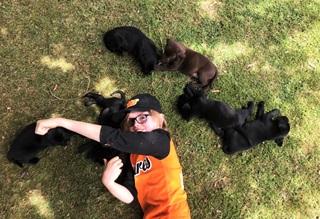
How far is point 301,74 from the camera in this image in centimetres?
528

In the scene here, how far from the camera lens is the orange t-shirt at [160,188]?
11.9ft

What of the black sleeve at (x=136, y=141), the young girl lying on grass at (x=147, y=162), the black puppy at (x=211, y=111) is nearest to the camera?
the black sleeve at (x=136, y=141)

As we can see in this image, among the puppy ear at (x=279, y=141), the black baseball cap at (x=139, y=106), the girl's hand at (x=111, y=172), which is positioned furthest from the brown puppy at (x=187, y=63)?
the girl's hand at (x=111, y=172)

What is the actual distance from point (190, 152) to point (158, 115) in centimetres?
115

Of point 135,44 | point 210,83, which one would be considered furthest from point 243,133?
point 135,44

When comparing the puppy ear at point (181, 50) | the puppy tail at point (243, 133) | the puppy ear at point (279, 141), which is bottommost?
the puppy ear at point (279, 141)

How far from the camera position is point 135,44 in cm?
468

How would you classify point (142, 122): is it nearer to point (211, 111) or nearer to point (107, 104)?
point (107, 104)

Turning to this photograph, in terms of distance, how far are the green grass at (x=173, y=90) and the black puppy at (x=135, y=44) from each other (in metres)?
0.18

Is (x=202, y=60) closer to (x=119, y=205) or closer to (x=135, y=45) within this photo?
(x=135, y=45)

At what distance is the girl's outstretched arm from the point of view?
3152 mm

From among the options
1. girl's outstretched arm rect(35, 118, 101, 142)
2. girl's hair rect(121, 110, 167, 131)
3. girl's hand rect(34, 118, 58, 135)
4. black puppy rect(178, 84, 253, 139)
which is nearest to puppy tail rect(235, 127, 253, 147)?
black puppy rect(178, 84, 253, 139)

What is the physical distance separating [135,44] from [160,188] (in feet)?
7.50

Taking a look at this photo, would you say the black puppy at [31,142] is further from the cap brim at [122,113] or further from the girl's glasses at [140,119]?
the girl's glasses at [140,119]
